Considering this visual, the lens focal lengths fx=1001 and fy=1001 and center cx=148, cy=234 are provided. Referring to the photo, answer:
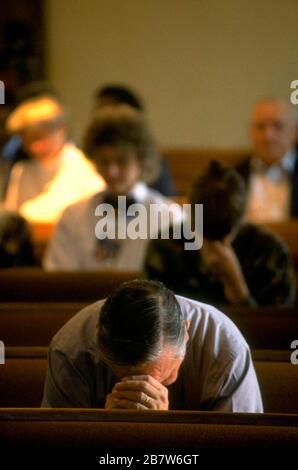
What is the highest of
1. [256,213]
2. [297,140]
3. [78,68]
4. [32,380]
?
[78,68]

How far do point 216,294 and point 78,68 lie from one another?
151 inches

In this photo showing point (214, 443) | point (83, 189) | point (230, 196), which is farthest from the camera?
point (83, 189)

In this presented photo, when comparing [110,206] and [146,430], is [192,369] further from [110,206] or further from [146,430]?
[110,206]

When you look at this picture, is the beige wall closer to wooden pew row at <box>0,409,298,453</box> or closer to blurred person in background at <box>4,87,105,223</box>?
blurred person in background at <box>4,87,105,223</box>

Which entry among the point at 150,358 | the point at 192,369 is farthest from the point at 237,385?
the point at 150,358

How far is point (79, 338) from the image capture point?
6.40 ft

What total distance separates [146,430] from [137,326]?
195mm

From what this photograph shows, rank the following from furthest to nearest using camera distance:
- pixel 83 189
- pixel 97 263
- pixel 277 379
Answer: pixel 83 189 → pixel 97 263 → pixel 277 379

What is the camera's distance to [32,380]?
2.24 metres

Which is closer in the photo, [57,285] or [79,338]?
[79,338]

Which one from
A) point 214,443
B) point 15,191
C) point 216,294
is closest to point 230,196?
point 216,294

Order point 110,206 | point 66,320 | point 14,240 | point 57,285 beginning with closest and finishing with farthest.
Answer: point 66,320 → point 57,285 → point 14,240 → point 110,206

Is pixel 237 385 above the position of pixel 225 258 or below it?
below

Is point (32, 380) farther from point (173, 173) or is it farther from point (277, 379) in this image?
point (173, 173)
